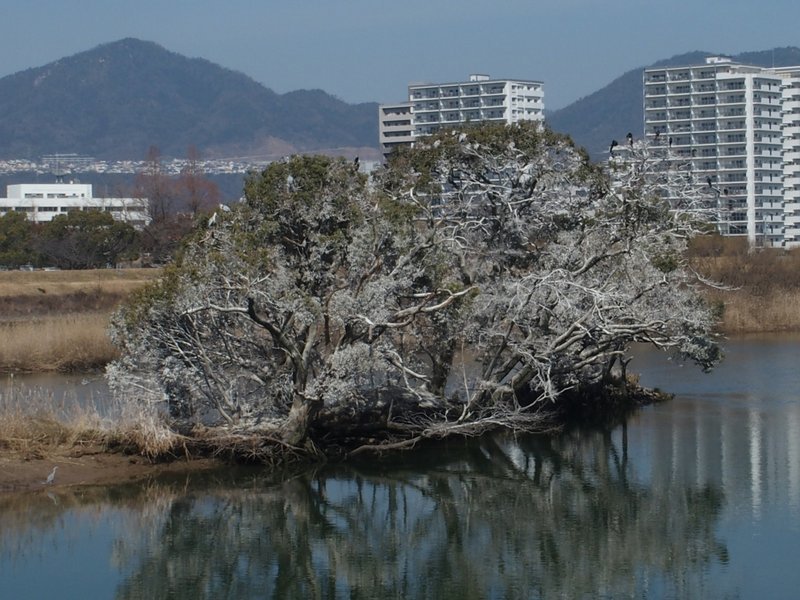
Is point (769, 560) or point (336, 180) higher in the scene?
point (336, 180)

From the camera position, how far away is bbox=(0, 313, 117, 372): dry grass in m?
35.9

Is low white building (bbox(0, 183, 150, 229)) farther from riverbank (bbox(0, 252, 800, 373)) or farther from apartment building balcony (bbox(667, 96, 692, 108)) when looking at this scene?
apartment building balcony (bbox(667, 96, 692, 108))

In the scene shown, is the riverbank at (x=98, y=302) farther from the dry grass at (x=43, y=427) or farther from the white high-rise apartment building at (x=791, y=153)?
the white high-rise apartment building at (x=791, y=153)

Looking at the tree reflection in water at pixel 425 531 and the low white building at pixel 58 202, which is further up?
the low white building at pixel 58 202

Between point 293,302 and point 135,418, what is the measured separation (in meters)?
3.55

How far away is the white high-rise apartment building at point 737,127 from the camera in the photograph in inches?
4355

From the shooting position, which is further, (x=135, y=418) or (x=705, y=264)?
(x=705, y=264)

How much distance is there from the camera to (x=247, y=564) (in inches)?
711

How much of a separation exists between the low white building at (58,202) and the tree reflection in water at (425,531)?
65.6m

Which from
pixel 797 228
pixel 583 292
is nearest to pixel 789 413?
pixel 583 292

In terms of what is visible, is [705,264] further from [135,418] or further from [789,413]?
[135,418]

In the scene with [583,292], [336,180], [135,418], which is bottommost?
[135,418]

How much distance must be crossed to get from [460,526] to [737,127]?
98511 millimetres

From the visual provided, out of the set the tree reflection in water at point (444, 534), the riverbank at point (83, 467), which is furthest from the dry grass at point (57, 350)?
the tree reflection in water at point (444, 534)
